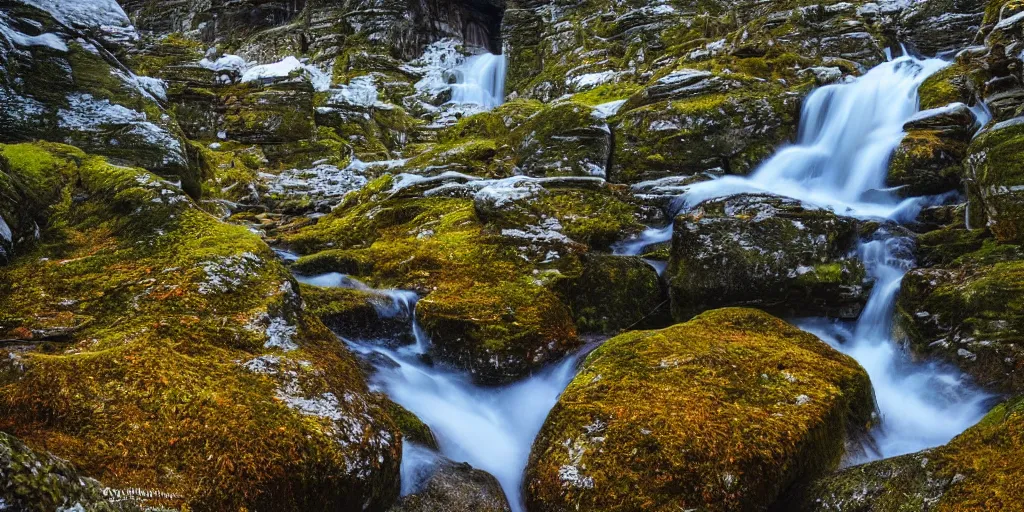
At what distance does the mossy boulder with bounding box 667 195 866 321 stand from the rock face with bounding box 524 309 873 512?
6.27 ft

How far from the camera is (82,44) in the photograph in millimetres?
8289

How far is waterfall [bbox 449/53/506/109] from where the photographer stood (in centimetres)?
2692

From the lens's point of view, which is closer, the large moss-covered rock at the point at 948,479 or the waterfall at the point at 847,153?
the large moss-covered rock at the point at 948,479

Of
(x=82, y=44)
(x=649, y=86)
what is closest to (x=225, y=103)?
(x=82, y=44)

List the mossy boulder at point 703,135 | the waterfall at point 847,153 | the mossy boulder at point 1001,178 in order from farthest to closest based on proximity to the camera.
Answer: the mossy boulder at point 703,135 < the waterfall at point 847,153 < the mossy boulder at point 1001,178

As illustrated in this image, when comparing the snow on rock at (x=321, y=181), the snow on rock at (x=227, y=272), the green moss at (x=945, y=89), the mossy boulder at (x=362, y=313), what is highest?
the green moss at (x=945, y=89)

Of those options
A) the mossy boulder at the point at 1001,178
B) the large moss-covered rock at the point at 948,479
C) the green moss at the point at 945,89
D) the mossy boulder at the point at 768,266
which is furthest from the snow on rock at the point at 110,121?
the green moss at the point at 945,89

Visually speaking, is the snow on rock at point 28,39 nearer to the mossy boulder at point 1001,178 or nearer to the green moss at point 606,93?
the green moss at point 606,93

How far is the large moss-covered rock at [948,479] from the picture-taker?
304cm

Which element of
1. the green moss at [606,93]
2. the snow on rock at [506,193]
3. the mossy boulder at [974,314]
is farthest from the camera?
the green moss at [606,93]

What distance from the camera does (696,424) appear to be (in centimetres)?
409

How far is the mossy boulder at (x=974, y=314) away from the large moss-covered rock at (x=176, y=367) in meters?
5.67

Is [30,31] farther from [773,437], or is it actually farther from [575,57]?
[575,57]

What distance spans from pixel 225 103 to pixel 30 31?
10796 mm
